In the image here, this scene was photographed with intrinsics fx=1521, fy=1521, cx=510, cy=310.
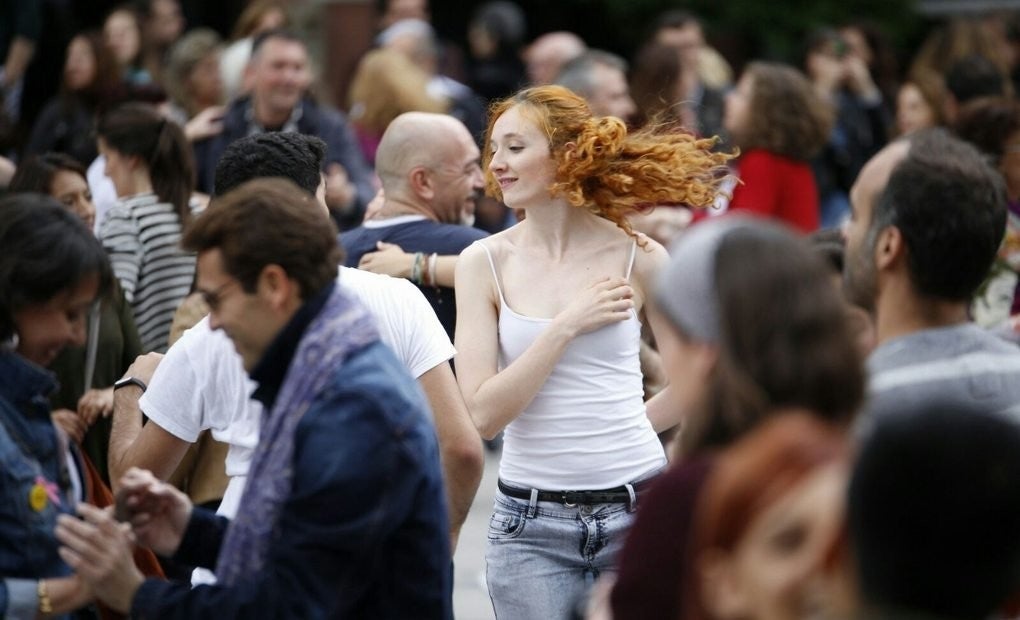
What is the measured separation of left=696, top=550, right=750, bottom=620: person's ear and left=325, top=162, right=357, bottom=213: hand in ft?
17.3

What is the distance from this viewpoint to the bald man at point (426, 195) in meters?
5.11

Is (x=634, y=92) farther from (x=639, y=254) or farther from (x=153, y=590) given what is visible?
(x=153, y=590)

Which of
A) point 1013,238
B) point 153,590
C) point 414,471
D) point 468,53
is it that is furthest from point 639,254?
point 468,53

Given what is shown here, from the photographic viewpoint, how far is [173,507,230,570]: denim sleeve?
10.2ft

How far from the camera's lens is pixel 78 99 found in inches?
364

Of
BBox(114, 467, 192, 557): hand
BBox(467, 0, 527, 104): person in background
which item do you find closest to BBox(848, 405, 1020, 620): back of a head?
BBox(114, 467, 192, 557): hand

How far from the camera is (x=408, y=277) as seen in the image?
495 centimetres

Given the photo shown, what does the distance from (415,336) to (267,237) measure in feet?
3.99

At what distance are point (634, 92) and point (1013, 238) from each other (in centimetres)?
356

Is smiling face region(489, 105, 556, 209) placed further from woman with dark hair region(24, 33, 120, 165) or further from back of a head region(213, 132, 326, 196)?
woman with dark hair region(24, 33, 120, 165)

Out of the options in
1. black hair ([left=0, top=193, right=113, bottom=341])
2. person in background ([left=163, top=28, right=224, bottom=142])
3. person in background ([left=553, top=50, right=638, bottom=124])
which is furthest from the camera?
person in background ([left=163, top=28, right=224, bottom=142])

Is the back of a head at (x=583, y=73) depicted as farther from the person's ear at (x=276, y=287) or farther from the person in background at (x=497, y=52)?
the person's ear at (x=276, y=287)

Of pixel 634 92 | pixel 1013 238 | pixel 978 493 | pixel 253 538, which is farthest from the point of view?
pixel 634 92

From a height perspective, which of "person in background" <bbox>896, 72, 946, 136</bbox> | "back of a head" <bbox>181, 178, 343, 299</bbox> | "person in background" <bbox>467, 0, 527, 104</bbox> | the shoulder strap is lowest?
"person in background" <bbox>896, 72, 946, 136</bbox>
